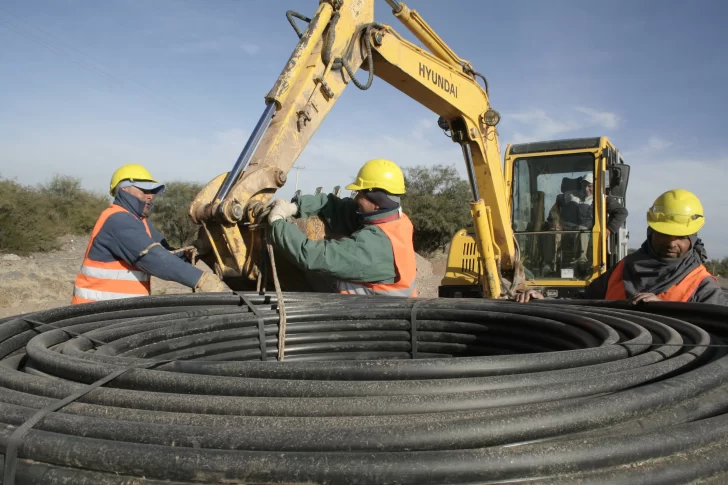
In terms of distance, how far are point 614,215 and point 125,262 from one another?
6233 millimetres

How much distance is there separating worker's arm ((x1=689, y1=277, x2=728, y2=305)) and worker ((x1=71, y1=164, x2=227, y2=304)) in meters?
3.09

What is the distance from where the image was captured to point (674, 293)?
3.49 metres

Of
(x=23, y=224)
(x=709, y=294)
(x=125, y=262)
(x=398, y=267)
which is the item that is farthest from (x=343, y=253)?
(x=23, y=224)

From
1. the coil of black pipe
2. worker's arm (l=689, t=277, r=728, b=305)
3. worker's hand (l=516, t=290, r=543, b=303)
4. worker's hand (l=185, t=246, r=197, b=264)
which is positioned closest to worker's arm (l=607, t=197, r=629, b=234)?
worker's arm (l=689, t=277, r=728, b=305)

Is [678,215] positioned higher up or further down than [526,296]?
higher up

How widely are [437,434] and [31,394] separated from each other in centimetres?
123

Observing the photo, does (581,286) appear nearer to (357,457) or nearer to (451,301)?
(451,301)

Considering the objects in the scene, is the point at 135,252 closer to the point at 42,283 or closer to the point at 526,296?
the point at 526,296

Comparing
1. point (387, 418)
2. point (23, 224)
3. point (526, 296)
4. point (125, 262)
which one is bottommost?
point (387, 418)

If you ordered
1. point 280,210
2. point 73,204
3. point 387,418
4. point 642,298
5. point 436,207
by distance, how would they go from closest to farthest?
1. point 387,418
2. point 642,298
3. point 280,210
4. point 73,204
5. point 436,207

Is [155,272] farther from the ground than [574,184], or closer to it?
closer to it

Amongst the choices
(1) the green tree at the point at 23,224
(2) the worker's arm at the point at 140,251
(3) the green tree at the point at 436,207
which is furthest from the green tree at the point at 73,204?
(2) the worker's arm at the point at 140,251

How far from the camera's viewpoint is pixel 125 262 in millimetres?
3998

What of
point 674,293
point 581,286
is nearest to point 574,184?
point 581,286
